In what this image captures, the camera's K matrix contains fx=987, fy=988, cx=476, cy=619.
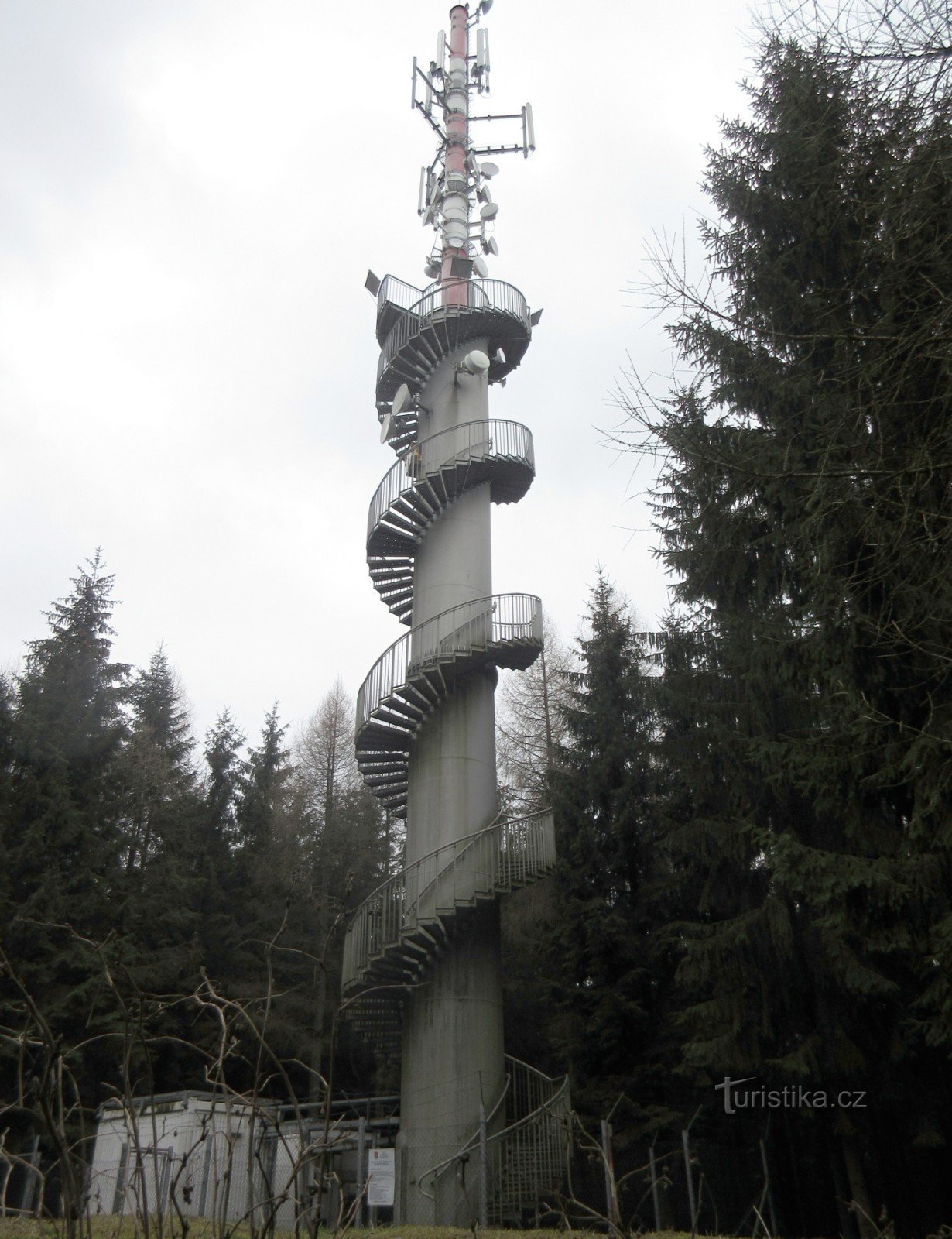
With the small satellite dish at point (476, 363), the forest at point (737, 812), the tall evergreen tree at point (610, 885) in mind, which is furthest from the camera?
the small satellite dish at point (476, 363)

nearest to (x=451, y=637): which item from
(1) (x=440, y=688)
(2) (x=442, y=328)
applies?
(1) (x=440, y=688)

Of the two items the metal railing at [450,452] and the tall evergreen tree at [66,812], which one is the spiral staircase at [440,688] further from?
the tall evergreen tree at [66,812]

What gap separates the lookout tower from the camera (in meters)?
12.3

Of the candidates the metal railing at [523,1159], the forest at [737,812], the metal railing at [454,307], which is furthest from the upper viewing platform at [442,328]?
the metal railing at [523,1159]

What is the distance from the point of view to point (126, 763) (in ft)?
73.2

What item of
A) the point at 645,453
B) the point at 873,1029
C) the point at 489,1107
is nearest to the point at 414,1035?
the point at 489,1107

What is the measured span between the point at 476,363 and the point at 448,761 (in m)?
6.78

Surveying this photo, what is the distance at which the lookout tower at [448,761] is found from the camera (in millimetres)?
12281

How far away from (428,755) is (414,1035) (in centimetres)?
376

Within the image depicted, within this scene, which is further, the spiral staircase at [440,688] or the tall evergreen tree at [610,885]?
the tall evergreen tree at [610,885]

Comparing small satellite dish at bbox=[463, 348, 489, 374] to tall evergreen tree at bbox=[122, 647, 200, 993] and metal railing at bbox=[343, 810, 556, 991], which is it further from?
tall evergreen tree at bbox=[122, 647, 200, 993]

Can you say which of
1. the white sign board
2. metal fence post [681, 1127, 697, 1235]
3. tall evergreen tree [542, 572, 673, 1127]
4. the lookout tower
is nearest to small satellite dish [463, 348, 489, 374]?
the lookout tower

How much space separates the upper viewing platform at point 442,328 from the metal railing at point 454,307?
14mm

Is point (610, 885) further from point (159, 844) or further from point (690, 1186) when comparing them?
point (159, 844)
